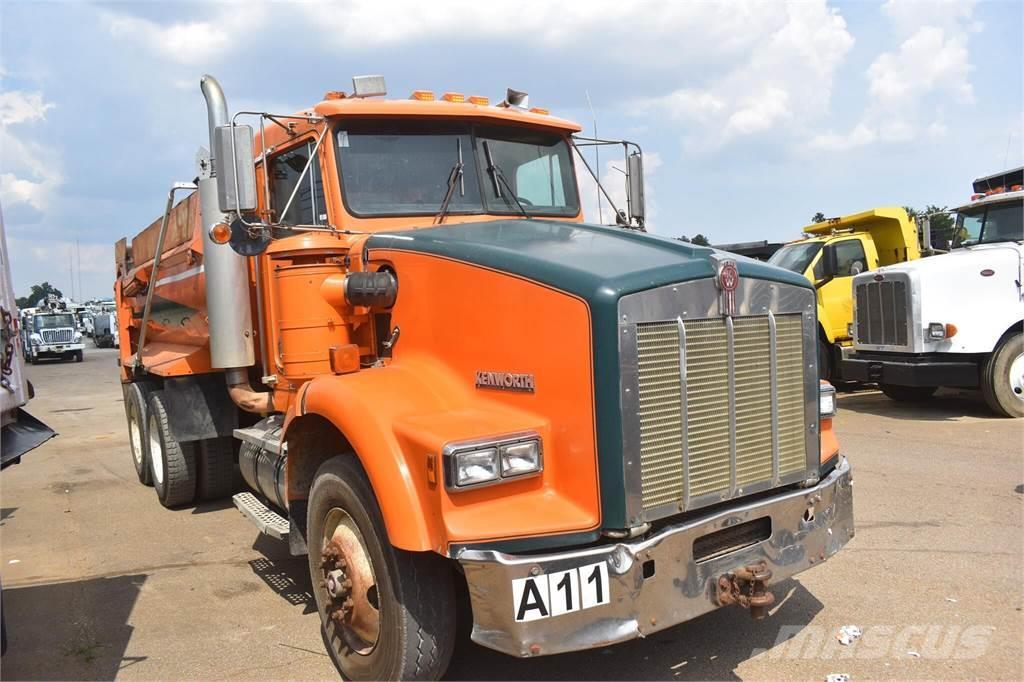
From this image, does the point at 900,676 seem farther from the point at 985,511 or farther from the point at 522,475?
the point at 985,511

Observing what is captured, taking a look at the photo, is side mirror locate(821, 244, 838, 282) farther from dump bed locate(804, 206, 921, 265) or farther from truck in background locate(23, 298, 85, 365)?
truck in background locate(23, 298, 85, 365)

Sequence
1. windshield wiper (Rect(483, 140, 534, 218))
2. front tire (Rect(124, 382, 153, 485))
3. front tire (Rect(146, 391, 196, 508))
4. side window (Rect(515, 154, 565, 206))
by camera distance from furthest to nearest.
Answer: front tire (Rect(124, 382, 153, 485)) < front tire (Rect(146, 391, 196, 508)) < side window (Rect(515, 154, 565, 206)) < windshield wiper (Rect(483, 140, 534, 218))

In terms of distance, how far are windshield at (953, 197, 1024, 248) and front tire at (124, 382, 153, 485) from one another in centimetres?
1057

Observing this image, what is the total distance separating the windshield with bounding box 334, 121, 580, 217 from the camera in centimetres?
459

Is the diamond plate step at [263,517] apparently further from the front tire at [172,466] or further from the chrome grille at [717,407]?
the chrome grille at [717,407]

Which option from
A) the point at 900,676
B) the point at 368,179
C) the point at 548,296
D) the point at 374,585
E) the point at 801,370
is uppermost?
the point at 368,179

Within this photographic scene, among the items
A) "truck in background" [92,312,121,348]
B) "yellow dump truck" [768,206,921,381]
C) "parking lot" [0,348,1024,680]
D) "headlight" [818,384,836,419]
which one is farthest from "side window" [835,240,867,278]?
"truck in background" [92,312,121,348]

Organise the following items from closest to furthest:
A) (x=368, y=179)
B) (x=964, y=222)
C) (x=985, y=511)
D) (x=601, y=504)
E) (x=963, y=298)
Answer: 1. (x=601, y=504)
2. (x=368, y=179)
3. (x=985, y=511)
4. (x=963, y=298)
5. (x=964, y=222)

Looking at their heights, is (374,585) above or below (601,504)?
below

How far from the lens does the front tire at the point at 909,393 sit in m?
11.1

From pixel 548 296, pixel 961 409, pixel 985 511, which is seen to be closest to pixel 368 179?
pixel 548 296

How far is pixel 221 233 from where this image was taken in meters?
4.54

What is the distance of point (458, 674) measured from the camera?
366 centimetres

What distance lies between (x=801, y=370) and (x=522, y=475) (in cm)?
149
